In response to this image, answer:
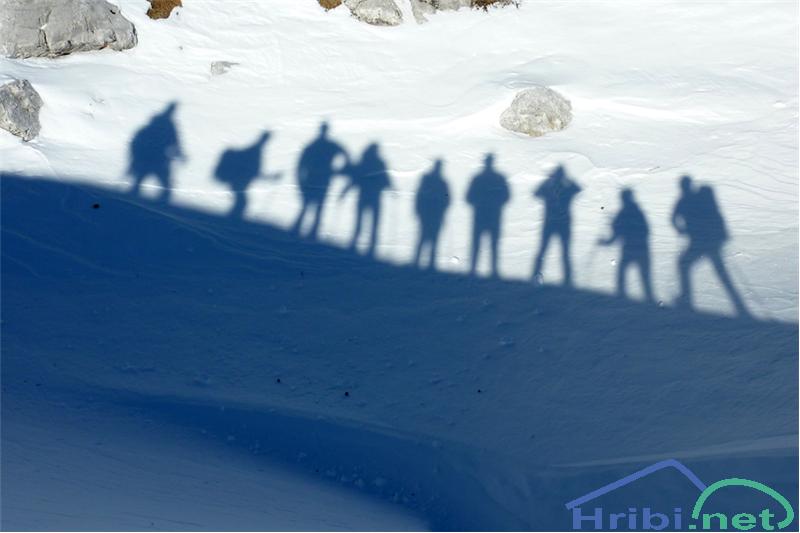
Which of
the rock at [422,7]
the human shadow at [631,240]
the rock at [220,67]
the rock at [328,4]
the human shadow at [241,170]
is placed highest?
the rock at [422,7]

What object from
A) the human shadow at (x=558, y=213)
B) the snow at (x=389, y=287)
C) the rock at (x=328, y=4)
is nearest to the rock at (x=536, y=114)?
the snow at (x=389, y=287)

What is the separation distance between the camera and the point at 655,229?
962 cm

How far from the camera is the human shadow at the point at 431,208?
9641 millimetres

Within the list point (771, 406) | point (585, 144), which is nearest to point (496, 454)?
point (771, 406)

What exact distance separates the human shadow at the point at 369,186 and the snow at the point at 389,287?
0.40 ft

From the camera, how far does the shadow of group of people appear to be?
927 centimetres

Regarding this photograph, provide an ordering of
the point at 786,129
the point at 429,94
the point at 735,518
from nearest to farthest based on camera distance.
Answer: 1. the point at 735,518
2. the point at 786,129
3. the point at 429,94

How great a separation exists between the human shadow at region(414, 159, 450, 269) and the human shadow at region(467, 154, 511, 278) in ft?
0.98

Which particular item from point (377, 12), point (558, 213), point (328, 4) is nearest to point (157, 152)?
point (328, 4)

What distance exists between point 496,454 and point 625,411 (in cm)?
105

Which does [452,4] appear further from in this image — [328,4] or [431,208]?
[431,208]

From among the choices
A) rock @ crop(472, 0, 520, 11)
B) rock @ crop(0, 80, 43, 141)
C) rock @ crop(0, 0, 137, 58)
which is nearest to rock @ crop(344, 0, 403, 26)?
rock @ crop(472, 0, 520, 11)

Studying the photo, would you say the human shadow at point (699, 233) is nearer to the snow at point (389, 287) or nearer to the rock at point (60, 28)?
the snow at point (389, 287)

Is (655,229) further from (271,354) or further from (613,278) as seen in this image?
(271,354)
